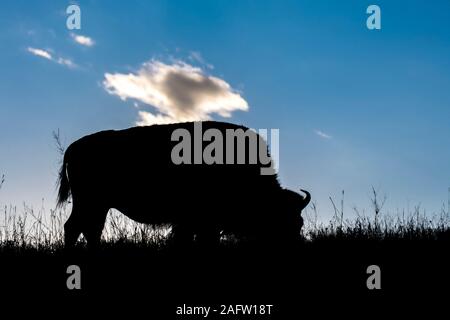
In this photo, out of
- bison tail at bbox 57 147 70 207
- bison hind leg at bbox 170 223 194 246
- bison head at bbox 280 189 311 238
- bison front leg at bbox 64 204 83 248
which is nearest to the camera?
bison hind leg at bbox 170 223 194 246

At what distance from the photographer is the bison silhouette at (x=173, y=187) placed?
23.9ft

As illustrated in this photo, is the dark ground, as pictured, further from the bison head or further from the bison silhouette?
the bison silhouette

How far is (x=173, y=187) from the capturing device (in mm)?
7480

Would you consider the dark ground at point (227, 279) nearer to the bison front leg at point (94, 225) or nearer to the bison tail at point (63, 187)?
the bison front leg at point (94, 225)

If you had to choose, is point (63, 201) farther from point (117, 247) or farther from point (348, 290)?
point (348, 290)

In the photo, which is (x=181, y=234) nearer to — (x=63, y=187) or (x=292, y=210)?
(x=292, y=210)

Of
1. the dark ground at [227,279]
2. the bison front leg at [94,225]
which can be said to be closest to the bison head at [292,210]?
the dark ground at [227,279]

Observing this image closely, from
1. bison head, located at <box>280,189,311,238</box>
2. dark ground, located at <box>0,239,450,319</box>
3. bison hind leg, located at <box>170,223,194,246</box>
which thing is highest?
bison head, located at <box>280,189,311,238</box>

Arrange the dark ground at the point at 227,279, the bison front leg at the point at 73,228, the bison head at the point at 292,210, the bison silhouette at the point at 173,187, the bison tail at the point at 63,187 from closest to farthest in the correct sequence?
the dark ground at the point at 227,279
the bison head at the point at 292,210
the bison front leg at the point at 73,228
the bison silhouette at the point at 173,187
the bison tail at the point at 63,187

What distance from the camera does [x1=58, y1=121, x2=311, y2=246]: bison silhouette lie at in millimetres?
7293

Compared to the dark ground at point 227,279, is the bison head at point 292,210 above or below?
above

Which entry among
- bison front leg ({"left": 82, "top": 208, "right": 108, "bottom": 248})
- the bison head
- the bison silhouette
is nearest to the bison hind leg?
the bison silhouette

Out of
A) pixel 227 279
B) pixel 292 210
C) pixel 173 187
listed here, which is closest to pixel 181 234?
pixel 173 187

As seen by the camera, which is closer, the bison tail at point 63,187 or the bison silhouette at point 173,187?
the bison silhouette at point 173,187
